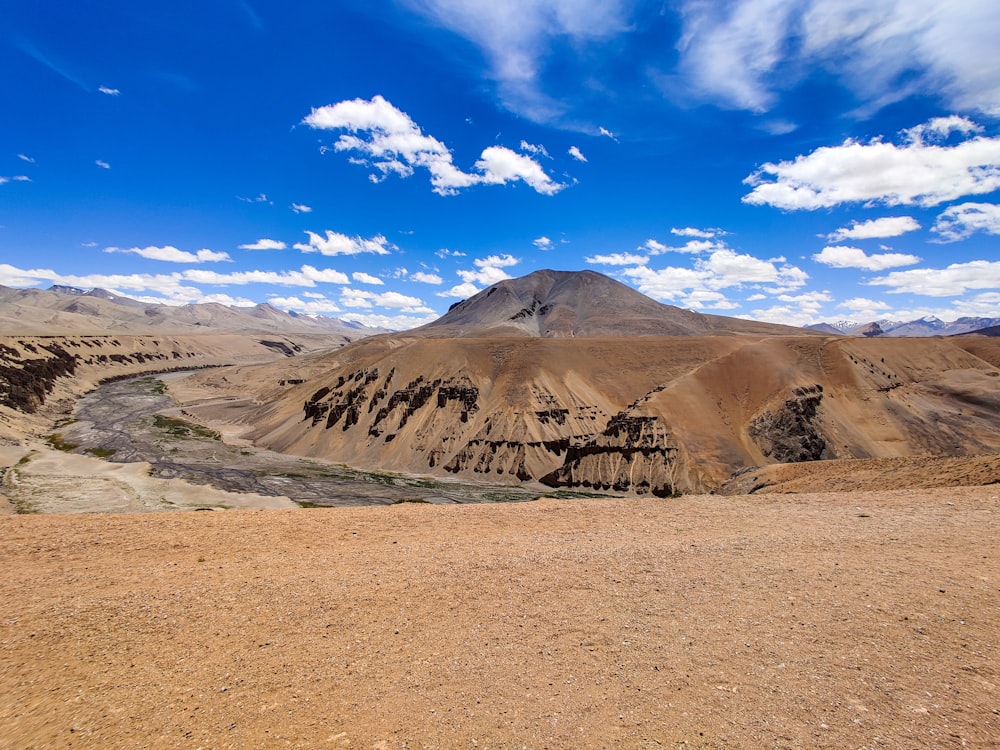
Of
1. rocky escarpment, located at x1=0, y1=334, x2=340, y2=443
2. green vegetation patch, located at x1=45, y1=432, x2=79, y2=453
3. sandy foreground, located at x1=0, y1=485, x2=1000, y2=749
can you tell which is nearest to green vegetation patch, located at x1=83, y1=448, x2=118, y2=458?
green vegetation patch, located at x1=45, y1=432, x2=79, y2=453

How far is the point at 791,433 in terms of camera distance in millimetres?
51812

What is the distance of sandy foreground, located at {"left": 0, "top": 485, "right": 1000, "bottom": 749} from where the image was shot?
620 cm

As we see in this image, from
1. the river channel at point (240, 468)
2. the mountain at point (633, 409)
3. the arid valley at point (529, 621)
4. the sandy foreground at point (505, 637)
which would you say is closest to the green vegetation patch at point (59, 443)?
the river channel at point (240, 468)

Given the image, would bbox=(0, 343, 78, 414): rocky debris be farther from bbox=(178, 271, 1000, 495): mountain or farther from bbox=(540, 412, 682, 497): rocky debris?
bbox=(540, 412, 682, 497): rocky debris

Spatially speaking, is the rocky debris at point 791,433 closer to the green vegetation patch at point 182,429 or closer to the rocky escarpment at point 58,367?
the green vegetation patch at point 182,429

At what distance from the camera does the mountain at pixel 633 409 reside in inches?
1991

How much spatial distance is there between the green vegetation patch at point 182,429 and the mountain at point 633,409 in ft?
15.4

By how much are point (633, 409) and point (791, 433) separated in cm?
1663

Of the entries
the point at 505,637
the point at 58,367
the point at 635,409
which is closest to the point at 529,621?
the point at 505,637

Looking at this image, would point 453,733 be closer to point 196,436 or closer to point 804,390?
point 804,390

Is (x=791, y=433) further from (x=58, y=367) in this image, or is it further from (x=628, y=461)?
(x=58, y=367)

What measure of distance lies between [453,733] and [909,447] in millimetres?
66269

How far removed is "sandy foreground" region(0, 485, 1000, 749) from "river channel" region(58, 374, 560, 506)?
2934 cm

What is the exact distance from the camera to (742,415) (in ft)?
181
